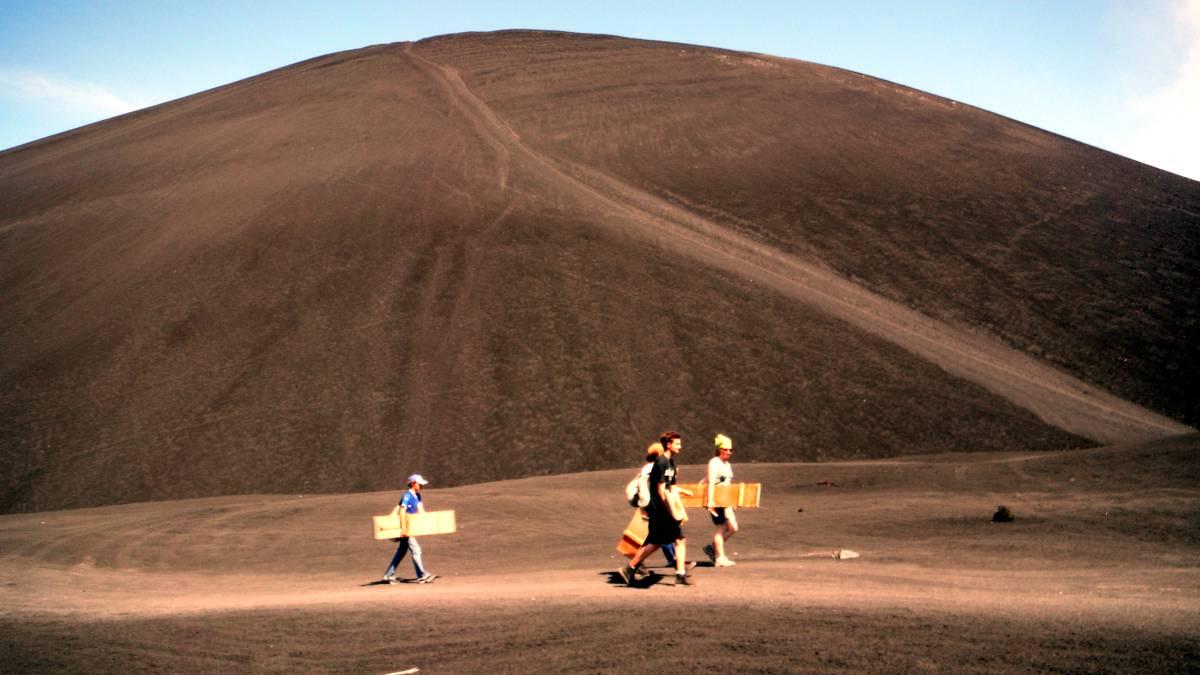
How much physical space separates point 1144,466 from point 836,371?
14.0 m

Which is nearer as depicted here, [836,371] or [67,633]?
[67,633]

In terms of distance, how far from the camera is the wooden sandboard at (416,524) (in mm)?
14820

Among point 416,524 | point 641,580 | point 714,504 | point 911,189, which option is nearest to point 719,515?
point 714,504

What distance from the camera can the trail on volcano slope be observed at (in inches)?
1204

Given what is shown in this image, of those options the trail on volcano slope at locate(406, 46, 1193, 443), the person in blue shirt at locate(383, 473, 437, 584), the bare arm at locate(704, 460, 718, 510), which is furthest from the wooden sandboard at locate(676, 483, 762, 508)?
the trail on volcano slope at locate(406, 46, 1193, 443)

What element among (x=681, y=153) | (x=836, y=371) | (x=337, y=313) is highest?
(x=681, y=153)

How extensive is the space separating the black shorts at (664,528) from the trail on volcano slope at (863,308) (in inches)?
780

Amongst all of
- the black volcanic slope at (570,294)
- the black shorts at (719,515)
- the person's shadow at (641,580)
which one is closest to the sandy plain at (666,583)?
the person's shadow at (641,580)

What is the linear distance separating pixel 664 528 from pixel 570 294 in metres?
26.5

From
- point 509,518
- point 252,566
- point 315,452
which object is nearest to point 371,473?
point 315,452

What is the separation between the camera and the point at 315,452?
99.5 ft

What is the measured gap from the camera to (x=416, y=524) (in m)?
14.8

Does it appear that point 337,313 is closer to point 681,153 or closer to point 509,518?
point 509,518

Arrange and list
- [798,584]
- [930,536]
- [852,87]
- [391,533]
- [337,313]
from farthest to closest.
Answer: [852,87], [337,313], [930,536], [391,533], [798,584]
